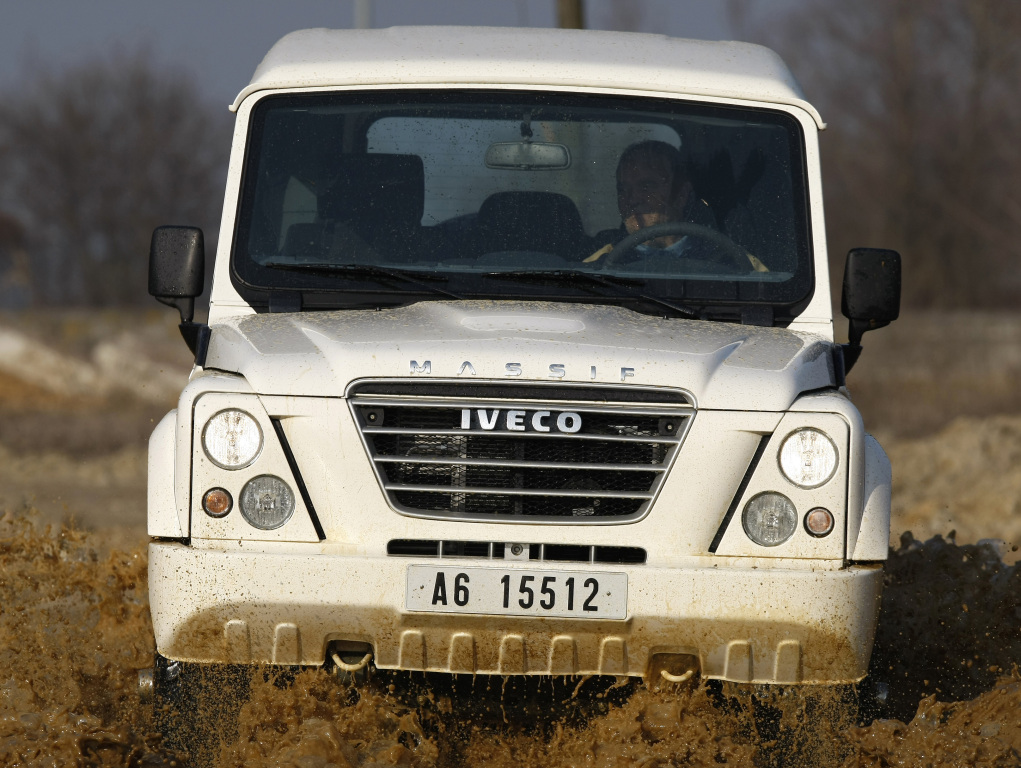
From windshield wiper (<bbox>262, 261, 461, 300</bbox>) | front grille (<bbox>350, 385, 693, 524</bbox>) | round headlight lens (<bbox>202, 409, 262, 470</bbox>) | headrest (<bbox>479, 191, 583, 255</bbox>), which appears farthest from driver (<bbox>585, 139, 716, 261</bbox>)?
round headlight lens (<bbox>202, 409, 262, 470</bbox>)

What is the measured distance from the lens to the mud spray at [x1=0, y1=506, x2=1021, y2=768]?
4039mm

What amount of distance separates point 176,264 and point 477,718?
1942 mm

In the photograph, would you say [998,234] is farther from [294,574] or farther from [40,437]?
[294,574]

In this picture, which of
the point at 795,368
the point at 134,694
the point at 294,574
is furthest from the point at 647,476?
the point at 134,694

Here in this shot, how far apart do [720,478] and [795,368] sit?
1.41 feet

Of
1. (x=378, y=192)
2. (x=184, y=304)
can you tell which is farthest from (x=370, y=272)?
(x=184, y=304)

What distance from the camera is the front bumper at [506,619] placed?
3885mm

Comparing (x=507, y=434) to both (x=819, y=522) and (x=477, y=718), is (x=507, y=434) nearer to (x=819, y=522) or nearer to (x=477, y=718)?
(x=819, y=522)

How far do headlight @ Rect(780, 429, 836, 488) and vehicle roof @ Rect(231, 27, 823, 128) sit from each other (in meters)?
1.61

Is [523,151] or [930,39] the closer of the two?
[523,151]

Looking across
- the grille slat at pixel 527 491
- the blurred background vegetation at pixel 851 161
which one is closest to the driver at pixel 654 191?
the grille slat at pixel 527 491

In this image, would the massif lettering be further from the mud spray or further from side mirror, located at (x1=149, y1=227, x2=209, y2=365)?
side mirror, located at (x1=149, y1=227, x2=209, y2=365)

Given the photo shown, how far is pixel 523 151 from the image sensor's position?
5.03 metres

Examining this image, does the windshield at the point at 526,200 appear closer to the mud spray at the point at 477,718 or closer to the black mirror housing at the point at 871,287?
the black mirror housing at the point at 871,287
